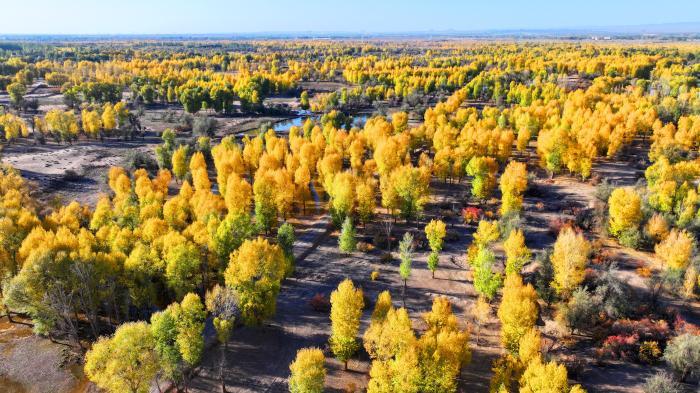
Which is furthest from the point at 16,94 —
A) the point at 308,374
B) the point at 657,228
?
the point at 657,228

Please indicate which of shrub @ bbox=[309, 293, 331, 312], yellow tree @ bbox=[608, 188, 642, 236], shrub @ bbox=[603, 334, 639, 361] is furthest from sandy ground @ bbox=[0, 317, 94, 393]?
yellow tree @ bbox=[608, 188, 642, 236]

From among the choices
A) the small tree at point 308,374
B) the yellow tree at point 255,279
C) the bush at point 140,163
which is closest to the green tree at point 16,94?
the bush at point 140,163

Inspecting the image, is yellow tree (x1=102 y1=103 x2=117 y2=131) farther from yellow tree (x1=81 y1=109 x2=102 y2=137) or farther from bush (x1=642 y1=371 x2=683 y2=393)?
bush (x1=642 y1=371 x2=683 y2=393)

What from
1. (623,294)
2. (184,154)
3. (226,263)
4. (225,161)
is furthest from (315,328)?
(184,154)

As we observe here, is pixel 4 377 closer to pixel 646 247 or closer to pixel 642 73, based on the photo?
pixel 646 247

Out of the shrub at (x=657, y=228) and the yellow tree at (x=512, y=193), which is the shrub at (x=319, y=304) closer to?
the yellow tree at (x=512, y=193)
